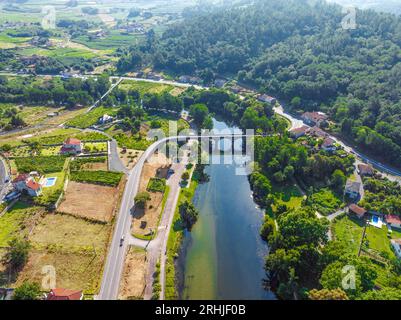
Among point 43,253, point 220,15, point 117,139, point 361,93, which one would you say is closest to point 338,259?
point 43,253

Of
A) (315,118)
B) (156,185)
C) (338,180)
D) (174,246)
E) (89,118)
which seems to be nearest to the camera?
(174,246)

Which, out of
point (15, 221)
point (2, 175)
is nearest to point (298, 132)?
point (15, 221)

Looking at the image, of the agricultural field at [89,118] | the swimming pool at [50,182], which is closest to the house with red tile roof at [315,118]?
the agricultural field at [89,118]

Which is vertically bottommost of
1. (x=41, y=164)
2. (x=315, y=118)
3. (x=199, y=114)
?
(x=41, y=164)

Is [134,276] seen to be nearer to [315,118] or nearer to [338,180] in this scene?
[338,180]
